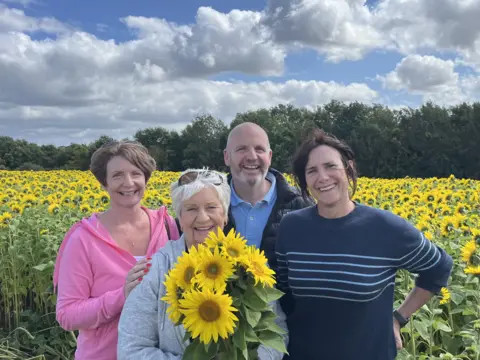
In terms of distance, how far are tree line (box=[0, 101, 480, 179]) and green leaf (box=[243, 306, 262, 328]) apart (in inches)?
821

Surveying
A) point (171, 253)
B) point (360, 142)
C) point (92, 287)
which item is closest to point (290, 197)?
point (171, 253)

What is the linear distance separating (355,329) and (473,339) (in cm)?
152

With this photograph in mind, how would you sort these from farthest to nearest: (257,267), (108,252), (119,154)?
(119,154) → (108,252) → (257,267)

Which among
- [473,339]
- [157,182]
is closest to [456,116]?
[157,182]

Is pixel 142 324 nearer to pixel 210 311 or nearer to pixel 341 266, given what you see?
pixel 210 311

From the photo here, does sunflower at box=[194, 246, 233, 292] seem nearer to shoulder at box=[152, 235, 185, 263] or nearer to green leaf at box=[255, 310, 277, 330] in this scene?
green leaf at box=[255, 310, 277, 330]

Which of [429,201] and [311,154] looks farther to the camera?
[429,201]

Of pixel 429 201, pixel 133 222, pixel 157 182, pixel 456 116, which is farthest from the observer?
pixel 456 116

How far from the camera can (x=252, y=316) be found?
5.62 feet

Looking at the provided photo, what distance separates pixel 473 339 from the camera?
3.43 metres

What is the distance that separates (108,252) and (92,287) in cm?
18

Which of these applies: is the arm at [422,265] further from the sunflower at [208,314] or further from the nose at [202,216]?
the sunflower at [208,314]

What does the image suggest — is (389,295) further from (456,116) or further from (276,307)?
(456,116)

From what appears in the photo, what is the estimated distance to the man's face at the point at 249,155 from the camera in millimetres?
3279
